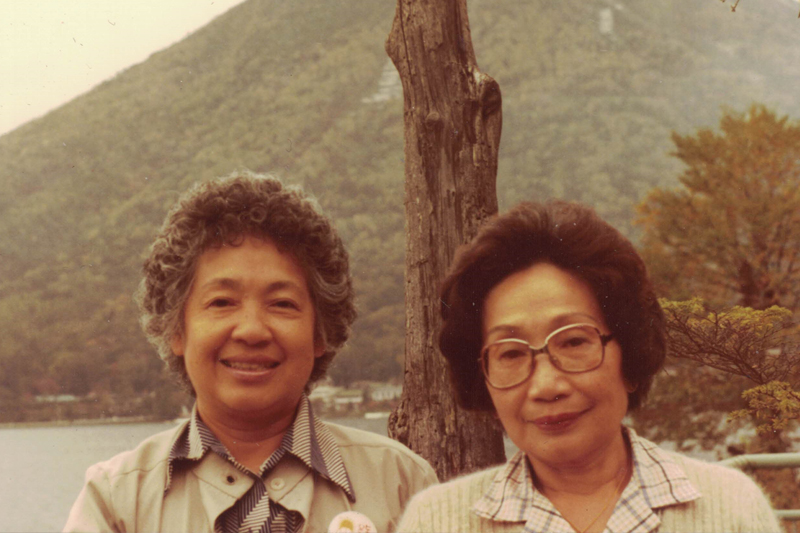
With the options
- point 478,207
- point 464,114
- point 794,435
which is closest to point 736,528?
point 478,207

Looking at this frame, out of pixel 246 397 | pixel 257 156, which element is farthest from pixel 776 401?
pixel 257 156

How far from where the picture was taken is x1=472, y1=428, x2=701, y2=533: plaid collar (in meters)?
1.73

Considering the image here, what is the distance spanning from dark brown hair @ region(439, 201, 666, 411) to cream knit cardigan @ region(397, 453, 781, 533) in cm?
30

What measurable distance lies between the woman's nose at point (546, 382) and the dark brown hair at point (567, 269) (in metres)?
0.20

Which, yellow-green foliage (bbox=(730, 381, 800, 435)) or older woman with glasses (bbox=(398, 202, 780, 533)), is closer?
older woman with glasses (bbox=(398, 202, 780, 533))

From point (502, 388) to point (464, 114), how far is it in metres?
1.84

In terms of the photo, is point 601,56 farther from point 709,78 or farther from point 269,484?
point 269,484

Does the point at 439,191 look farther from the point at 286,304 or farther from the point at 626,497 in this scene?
the point at 626,497

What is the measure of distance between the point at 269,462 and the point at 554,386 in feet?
2.77

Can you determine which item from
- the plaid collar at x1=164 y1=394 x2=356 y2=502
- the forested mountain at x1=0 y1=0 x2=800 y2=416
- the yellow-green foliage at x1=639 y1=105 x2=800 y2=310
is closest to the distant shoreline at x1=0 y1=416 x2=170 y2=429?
the forested mountain at x1=0 y1=0 x2=800 y2=416

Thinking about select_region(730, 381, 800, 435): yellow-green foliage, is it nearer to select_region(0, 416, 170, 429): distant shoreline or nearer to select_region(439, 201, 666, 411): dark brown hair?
select_region(439, 201, 666, 411): dark brown hair

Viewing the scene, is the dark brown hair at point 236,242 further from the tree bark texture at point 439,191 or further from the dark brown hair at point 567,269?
the tree bark texture at point 439,191

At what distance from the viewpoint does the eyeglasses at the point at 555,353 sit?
178 centimetres

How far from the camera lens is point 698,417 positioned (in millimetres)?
12180
